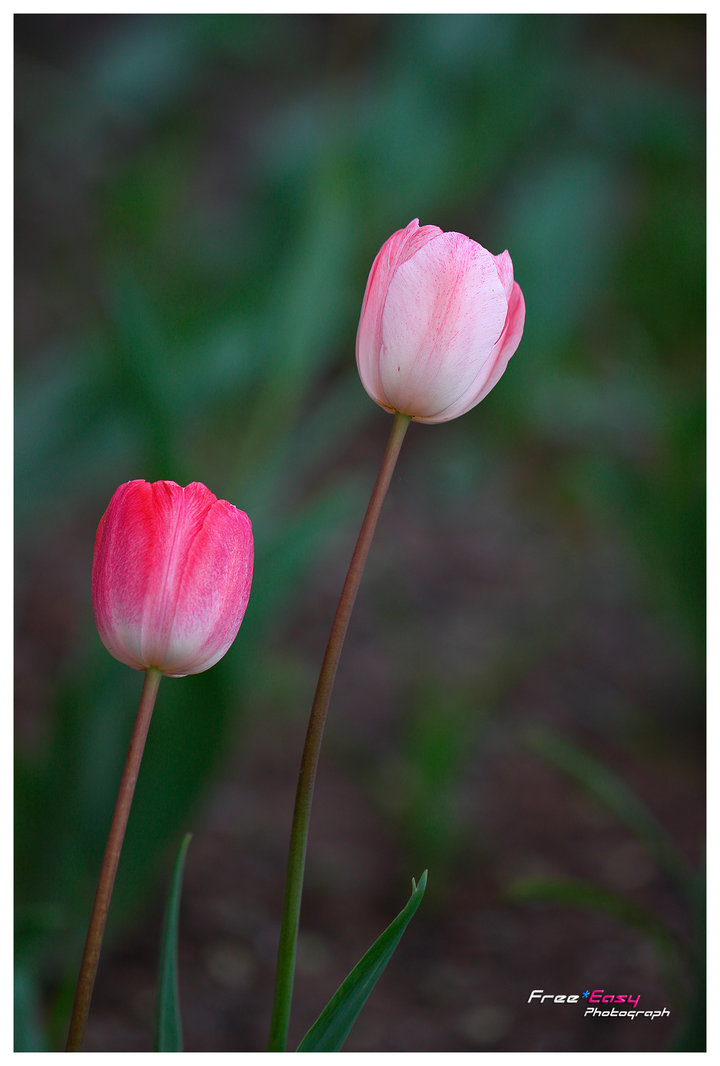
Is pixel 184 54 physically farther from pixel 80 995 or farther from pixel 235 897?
pixel 80 995

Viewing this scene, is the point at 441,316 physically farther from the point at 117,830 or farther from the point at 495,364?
the point at 117,830

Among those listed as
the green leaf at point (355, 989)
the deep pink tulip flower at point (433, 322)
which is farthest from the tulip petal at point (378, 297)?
the green leaf at point (355, 989)

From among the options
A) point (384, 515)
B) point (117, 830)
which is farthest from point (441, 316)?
point (384, 515)

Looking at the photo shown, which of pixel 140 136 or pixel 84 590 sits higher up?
pixel 140 136

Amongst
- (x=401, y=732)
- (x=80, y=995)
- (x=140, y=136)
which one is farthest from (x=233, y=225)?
(x=80, y=995)

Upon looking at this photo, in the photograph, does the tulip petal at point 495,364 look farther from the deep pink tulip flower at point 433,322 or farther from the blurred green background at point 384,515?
the blurred green background at point 384,515

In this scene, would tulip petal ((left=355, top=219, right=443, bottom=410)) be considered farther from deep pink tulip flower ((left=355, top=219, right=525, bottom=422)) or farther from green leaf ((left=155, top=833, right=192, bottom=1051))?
green leaf ((left=155, top=833, right=192, bottom=1051))
